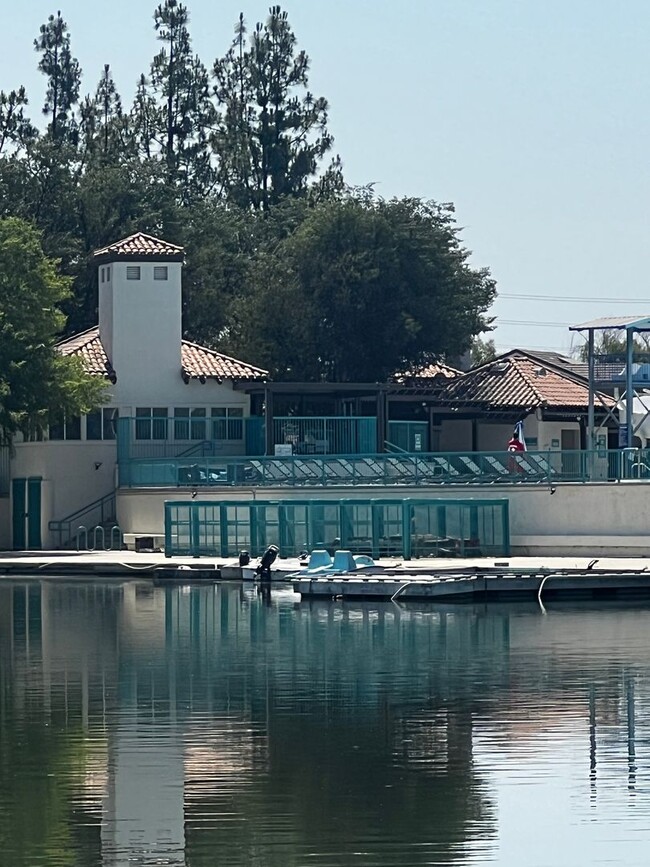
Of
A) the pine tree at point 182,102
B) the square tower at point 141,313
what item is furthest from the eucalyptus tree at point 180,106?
the square tower at point 141,313

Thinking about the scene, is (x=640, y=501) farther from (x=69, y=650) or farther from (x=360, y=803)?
(x=360, y=803)

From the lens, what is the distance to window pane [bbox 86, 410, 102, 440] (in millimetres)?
68312

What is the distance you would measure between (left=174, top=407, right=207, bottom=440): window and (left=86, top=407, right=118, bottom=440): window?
223 centimetres

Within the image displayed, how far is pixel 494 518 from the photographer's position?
5753 cm

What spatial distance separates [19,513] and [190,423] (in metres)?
6.83

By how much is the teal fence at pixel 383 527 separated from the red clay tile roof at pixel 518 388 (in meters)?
15.0

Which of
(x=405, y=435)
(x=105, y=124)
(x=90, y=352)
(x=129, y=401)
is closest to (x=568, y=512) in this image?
(x=405, y=435)

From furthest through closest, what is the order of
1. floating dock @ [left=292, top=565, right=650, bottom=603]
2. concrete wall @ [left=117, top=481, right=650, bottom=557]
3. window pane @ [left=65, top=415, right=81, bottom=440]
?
1. window pane @ [left=65, top=415, right=81, bottom=440]
2. concrete wall @ [left=117, top=481, right=650, bottom=557]
3. floating dock @ [left=292, top=565, right=650, bottom=603]

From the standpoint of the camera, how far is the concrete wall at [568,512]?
Result: 56219 millimetres

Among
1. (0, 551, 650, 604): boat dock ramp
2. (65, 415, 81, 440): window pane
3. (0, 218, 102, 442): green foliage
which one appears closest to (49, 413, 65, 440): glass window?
(65, 415, 81, 440): window pane

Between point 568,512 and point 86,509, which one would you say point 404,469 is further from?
point 86,509

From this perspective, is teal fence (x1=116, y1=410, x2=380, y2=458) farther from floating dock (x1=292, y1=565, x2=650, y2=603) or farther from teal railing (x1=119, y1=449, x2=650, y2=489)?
floating dock (x1=292, y1=565, x2=650, y2=603)

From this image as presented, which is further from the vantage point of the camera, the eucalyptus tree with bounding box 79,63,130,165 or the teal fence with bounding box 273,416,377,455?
the eucalyptus tree with bounding box 79,63,130,165

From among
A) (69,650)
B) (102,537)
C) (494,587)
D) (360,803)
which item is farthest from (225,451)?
(360,803)
